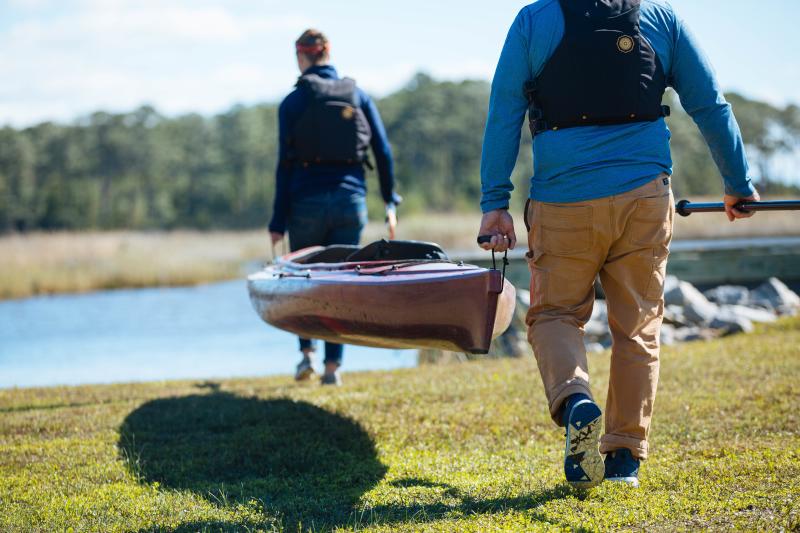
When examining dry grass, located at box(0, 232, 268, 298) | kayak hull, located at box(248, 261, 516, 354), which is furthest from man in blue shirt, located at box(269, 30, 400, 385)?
dry grass, located at box(0, 232, 268, 298)

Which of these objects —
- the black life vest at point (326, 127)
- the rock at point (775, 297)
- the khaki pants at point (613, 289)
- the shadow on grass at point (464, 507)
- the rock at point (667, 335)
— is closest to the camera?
the shadow on grass at point (464, 507)

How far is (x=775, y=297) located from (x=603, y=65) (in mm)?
9816

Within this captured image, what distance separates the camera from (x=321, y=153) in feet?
20.9

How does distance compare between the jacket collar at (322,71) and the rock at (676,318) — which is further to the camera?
the rock at (676,318)

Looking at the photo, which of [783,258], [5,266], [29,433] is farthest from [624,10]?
[5,266]

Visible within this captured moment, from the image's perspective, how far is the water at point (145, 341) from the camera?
34.8 feet

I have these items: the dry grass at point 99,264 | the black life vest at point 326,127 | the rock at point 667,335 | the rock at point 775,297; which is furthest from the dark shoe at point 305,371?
the dry grass at point 99,264

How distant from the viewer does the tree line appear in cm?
5806

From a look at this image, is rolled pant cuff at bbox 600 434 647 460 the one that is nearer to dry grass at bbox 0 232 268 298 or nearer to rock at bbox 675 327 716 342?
rock at bbox 675 327 716 342

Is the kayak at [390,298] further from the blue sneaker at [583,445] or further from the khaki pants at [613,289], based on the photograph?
the blue sneaker at [583,445]

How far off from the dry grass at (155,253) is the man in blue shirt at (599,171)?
19.2 metres

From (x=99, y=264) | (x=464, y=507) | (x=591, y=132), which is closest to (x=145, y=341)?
(x=99, y=264)

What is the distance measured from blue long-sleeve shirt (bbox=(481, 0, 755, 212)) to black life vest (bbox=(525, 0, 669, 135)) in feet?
0.13

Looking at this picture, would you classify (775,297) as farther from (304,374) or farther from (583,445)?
(583,445)
